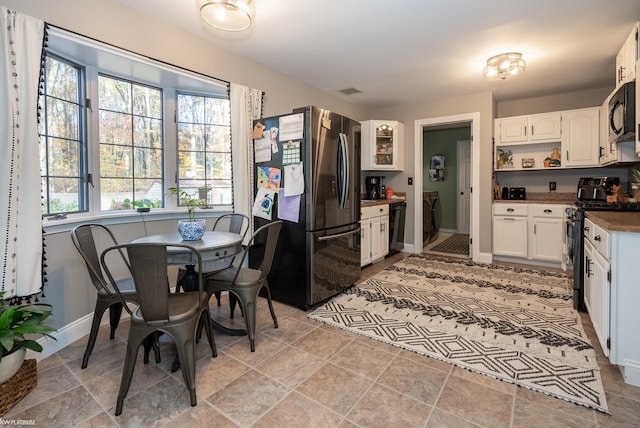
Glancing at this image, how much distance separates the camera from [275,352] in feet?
6.97

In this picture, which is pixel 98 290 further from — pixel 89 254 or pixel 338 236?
pixel 338 236

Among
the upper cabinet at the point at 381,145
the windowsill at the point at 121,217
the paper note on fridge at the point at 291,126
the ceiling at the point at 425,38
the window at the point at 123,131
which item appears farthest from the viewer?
the upper cabinet at the point at 381,145

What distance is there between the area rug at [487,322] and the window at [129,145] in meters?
1.97

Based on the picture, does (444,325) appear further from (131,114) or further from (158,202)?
(131,114)

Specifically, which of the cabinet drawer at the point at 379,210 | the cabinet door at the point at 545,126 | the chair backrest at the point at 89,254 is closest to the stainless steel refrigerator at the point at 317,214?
the cabinet drawer at the point at 379,210

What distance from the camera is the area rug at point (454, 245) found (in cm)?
534

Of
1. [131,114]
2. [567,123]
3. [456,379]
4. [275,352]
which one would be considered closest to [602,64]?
[567,123]

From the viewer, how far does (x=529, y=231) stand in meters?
4.30

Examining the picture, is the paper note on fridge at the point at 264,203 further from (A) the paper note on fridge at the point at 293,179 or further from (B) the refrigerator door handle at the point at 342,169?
(B) the refrigerator door handle at the point at 342,169

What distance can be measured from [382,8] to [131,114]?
2.32m

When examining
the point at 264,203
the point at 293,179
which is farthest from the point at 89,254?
the point at 293,179

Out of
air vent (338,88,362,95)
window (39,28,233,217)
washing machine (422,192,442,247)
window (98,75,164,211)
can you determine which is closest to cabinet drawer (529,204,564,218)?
washing machine (422,192,442,247)

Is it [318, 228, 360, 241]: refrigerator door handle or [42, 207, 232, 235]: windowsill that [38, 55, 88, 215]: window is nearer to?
[42, 207, 232, 235]: windowsill

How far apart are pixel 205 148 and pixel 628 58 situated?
4017 mm
